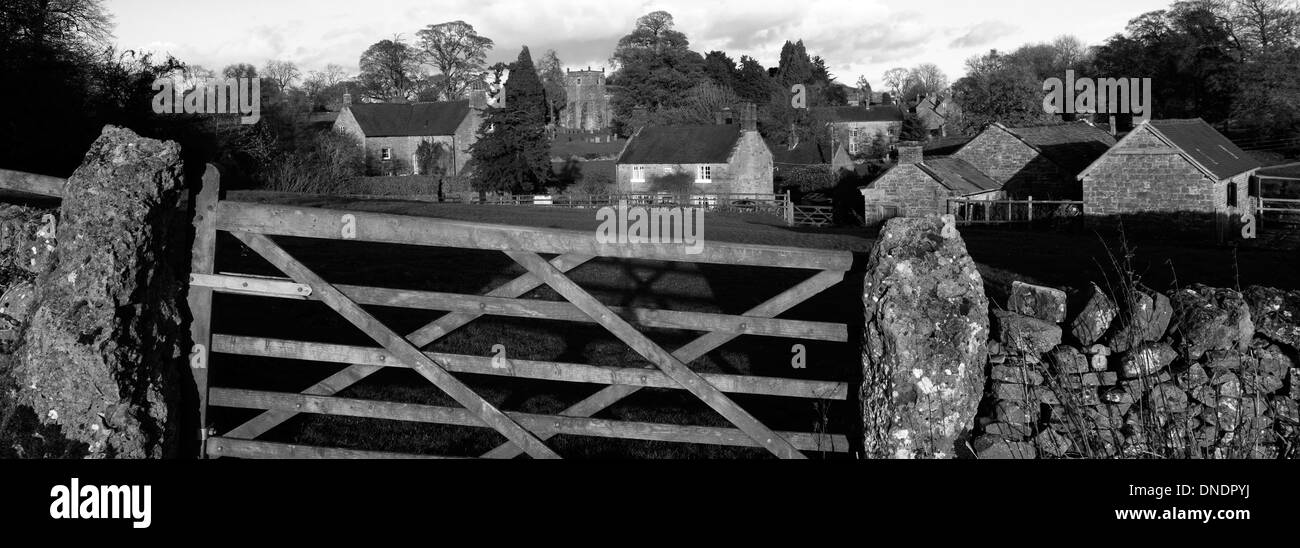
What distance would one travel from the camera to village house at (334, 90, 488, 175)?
78750mm

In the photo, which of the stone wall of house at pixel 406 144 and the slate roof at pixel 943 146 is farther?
the stone wall of house at pixel 406 144

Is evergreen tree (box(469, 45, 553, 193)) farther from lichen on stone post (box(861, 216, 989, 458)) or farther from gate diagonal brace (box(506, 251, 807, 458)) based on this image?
lichen on stone post (box(861, 216, 989, 458))

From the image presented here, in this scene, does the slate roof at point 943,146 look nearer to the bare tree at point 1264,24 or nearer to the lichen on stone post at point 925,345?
the bare tree at point 1264,24

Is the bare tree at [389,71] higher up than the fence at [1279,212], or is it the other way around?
the bare tree at [389,71]

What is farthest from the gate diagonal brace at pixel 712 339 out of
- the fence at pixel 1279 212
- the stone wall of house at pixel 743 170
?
the stone wall of house at pixel 743 170

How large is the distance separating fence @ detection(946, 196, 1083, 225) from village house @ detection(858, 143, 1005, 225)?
58 centimetres

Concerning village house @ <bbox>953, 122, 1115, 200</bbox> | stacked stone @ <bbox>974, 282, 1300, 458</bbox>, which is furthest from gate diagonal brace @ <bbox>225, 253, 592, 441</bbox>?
village house @ <bbox>953, 122, 1115, 200</bbox>

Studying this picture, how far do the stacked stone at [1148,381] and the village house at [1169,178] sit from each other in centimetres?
3770

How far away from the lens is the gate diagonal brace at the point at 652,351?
15.4ft

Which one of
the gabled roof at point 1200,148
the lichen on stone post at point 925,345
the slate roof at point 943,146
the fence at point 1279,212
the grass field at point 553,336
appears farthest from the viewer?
the slate roof at point 943,146

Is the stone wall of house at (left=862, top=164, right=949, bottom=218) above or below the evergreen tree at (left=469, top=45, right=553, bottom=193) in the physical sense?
below
